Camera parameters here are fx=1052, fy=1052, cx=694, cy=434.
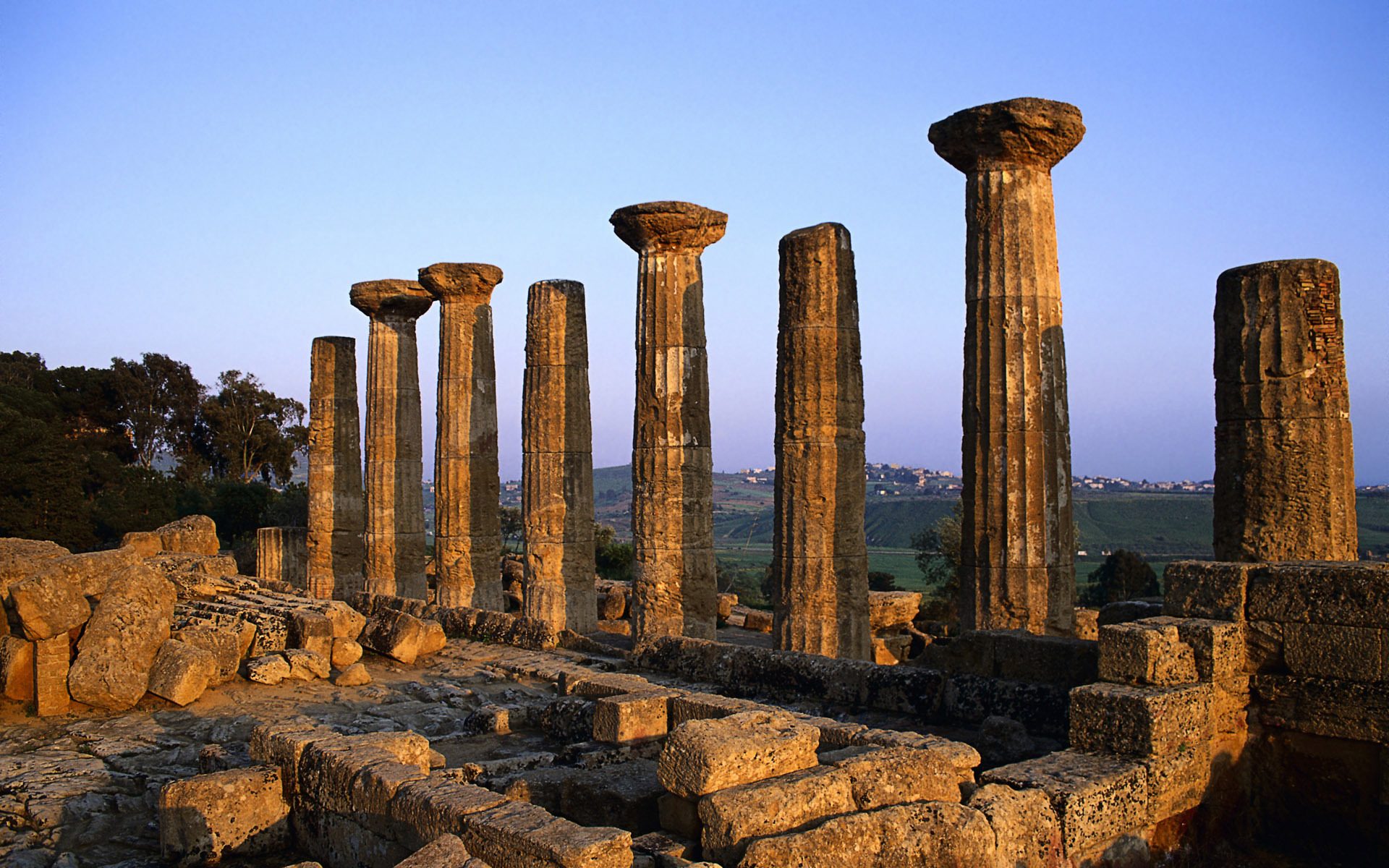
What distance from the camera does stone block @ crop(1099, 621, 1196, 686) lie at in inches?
278

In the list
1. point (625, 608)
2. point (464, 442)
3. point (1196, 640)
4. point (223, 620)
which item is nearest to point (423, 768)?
point (1196, 640)

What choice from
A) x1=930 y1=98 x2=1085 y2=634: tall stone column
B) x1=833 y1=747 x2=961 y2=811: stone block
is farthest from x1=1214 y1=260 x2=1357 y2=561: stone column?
x1=833 y1=747 x2=961 y2=811: stone block

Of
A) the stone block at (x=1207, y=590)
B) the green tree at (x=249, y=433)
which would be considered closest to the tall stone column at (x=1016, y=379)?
the stone block at (x=1207, y=590)

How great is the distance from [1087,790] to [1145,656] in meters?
1.22

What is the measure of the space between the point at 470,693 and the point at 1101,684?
7311 millimetres

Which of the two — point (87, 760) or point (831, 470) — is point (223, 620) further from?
point (831, 470)

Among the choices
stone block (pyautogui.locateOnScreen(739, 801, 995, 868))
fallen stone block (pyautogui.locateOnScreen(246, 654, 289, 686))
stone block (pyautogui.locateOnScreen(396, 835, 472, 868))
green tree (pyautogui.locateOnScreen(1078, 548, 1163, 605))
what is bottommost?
green tree (pyautogui.locateOnScreen(1078, 548, 1163, 605))

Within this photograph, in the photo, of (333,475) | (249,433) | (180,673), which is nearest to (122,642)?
(180,673)

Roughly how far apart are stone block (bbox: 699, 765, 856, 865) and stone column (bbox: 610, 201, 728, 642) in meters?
9.22

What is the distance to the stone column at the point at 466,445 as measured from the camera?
20.7 metres

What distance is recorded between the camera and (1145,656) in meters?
7.04

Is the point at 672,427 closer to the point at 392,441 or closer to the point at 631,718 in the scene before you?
the point at 631,718

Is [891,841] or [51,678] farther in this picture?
[51,678]

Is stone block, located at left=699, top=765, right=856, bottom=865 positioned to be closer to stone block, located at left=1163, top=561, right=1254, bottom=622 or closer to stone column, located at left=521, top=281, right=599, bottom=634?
stone block, located at left=1163, top=561, right=1254, bottom=622
